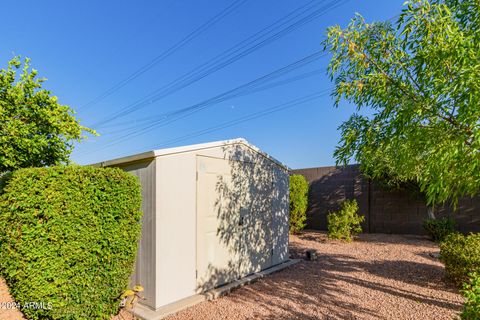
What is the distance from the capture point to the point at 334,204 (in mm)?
11023

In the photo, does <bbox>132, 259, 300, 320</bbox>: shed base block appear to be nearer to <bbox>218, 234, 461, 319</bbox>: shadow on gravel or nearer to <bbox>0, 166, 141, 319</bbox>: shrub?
<bbox>218, 234, 461, 319</bbox>: shadow on gravel

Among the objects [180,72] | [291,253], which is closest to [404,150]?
[291,253]

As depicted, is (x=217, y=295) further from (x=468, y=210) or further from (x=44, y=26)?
(x=44, y=26)

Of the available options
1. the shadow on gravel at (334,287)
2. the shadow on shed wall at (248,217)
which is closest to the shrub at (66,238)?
the shadow on shed wall at (248,217)

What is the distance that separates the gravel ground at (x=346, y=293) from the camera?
355 cm

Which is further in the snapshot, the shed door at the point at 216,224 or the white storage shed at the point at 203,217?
the shed door at the point at 216,224

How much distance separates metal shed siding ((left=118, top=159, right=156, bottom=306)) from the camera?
3734 mm

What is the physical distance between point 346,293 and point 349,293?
0.16 feet

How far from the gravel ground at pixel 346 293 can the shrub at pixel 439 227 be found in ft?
5.51

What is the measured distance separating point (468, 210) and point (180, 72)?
46.6 ft

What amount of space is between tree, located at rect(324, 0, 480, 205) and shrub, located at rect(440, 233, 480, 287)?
7.37 ft

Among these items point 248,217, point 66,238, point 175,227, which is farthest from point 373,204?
point 66,238

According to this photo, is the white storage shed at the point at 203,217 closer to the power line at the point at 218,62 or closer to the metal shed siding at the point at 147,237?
the metal shed siding at the point at 147,237

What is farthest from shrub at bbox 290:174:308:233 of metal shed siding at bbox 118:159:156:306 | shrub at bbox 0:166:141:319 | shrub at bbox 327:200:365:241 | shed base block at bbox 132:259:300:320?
shrub at bbox 0:166:141:319
